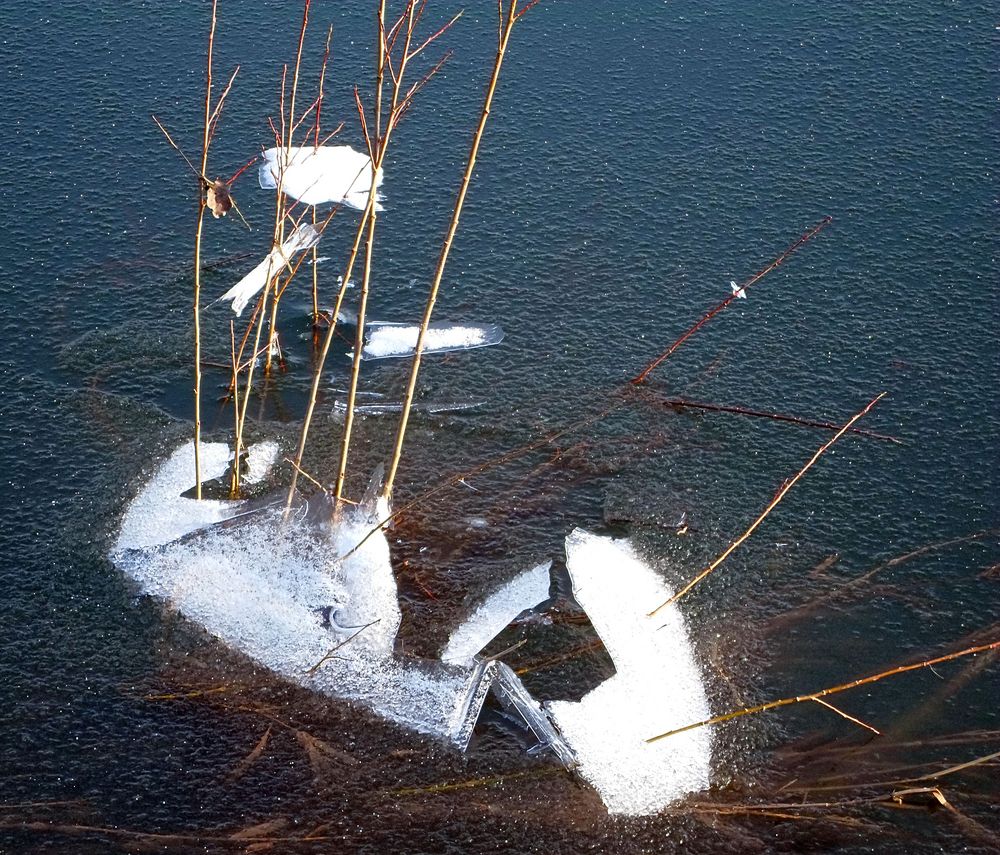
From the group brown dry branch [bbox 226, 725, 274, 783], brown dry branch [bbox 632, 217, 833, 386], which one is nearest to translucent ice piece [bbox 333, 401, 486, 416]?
brown dry branch [bbox 632, 217, 833, 386]

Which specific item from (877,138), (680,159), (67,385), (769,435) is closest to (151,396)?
(67,385)

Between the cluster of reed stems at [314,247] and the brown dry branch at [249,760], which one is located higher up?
the cluster of reed stems at [314,247]

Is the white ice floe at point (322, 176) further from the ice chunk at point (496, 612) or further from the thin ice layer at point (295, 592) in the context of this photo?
the ice chunk at point (496, 612)

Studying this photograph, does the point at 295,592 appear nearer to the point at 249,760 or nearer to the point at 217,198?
the point at 249,760

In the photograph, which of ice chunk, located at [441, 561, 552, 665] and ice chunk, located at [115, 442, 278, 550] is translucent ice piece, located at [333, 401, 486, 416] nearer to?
→ ice chunk, located at [115, 442, 278, 550]

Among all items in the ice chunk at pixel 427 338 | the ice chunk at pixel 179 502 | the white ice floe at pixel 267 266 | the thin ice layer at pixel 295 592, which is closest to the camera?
the thin ice layer at pixel 295 592

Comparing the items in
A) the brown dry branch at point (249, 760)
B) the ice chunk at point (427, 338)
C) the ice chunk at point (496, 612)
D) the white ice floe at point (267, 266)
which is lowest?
the ice chunk at point (496, 612)

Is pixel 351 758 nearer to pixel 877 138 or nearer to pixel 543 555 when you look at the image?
pixel 543 555

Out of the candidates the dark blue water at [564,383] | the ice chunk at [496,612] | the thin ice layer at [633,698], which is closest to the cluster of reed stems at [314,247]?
the dark blue water at [564,383]

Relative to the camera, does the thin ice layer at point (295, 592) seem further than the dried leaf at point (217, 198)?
Yes
